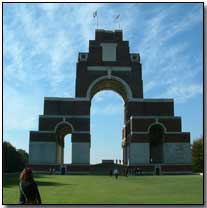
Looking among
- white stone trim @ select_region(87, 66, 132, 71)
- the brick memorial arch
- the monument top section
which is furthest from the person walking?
the monument top section

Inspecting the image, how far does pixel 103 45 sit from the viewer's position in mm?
54750

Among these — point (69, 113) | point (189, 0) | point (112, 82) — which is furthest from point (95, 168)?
point (189, 0)

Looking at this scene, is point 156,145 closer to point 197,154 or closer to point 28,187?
point 197,154

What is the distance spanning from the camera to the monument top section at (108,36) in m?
55.3

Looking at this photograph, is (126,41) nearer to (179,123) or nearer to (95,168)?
(179,123)

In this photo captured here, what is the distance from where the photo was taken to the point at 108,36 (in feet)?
183

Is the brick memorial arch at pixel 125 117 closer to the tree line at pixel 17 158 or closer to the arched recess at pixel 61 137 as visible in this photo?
the arched recess at pixel 61 137

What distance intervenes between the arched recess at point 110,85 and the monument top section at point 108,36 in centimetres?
575

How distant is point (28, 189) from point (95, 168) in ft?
132

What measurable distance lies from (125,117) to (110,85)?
4909mm

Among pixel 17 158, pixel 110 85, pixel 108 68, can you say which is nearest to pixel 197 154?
pixel 110 85

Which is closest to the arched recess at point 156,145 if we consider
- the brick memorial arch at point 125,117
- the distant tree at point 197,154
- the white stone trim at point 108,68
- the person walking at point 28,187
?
the brick memorial arch at point 125,117

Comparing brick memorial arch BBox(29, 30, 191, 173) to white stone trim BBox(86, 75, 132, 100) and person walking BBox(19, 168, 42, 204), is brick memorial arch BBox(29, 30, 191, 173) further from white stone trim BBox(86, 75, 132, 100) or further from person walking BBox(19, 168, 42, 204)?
person walking BBox(19, 168, 42, 204)

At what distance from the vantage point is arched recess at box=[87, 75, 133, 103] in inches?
2071
